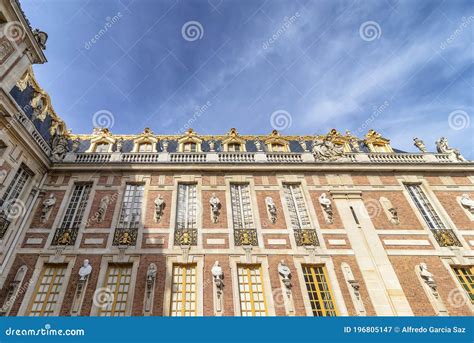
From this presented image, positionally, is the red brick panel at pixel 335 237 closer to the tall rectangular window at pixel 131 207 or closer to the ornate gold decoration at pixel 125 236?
the ornate gold decoration at pixel 125 236

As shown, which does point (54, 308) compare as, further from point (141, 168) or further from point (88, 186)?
point (141, 168)

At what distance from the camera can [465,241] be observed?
39.0 feet

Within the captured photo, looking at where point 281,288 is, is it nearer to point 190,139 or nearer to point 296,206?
point 296,206

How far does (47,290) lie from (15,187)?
15.0 feet

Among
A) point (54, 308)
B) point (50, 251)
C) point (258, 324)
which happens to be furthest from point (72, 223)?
point (258, 324)

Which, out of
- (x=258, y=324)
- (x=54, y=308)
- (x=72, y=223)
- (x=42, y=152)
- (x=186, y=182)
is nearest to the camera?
(x=258, y=324)

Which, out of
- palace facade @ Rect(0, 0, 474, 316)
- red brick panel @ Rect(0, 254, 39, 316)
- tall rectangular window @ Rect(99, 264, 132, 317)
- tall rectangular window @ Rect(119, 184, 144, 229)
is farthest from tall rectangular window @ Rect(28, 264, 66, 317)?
tall rectangular window @ Rect(119, 184, 144, 229)

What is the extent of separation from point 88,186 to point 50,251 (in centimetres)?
353

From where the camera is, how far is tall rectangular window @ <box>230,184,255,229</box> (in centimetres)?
1221

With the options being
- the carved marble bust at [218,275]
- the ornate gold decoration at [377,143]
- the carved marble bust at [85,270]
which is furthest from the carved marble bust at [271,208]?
the ornate gold decoration at [377,143]

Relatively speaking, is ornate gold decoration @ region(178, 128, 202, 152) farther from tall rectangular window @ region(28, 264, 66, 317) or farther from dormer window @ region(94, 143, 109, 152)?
tall rectangular window @ region(28, 264, 66, 317)

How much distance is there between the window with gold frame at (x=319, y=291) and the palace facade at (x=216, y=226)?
48mm

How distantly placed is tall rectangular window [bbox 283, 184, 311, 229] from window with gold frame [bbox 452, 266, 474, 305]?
20.3 ft

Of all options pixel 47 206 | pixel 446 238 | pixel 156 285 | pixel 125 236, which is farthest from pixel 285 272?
pixel 47 206
